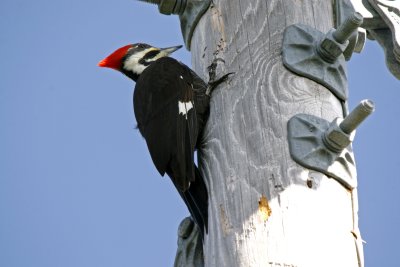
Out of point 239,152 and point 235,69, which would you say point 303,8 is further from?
point 239,152

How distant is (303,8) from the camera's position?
2.97m

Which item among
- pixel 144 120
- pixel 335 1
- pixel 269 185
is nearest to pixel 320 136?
pixel 269 185

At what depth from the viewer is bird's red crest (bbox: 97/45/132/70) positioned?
4.34 meters

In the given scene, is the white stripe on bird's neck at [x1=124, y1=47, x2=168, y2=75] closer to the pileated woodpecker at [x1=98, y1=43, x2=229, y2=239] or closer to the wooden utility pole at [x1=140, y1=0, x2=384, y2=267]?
the pileated woodpecker at [x1=98, y1=43, x2=229, y2=239]

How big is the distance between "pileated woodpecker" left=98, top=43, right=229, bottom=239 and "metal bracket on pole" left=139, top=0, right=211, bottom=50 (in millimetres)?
176

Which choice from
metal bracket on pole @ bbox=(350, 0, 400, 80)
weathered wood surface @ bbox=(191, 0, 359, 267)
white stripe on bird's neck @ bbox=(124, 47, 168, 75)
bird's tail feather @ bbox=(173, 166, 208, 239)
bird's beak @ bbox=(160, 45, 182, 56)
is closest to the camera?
weathered wood surface @ bbox=(191, 0, 359, 267)

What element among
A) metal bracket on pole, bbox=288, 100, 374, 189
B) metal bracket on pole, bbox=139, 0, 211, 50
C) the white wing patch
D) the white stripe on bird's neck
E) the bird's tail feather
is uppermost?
metal bracket on pole, bbox=139, 0, 211, 50

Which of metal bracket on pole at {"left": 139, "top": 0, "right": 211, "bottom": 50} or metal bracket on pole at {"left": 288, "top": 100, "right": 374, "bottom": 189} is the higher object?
metal bracket on pole at {"left": 139, "top": 0, "right": 211, "bottom": 50}

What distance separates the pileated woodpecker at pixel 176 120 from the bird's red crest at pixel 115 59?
66 centimetres

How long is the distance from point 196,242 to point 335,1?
1100mm

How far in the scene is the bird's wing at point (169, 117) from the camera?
3018mm

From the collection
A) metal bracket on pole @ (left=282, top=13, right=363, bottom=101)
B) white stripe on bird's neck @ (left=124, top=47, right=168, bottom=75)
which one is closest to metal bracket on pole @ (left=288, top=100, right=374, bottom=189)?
metal bracket on pole @ (left=282, top=13, right=363, bottom=101)

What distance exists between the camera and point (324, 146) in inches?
99.7

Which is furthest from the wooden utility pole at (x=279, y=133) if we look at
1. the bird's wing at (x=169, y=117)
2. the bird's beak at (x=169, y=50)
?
the bird's beak at (x=169, y=50)
